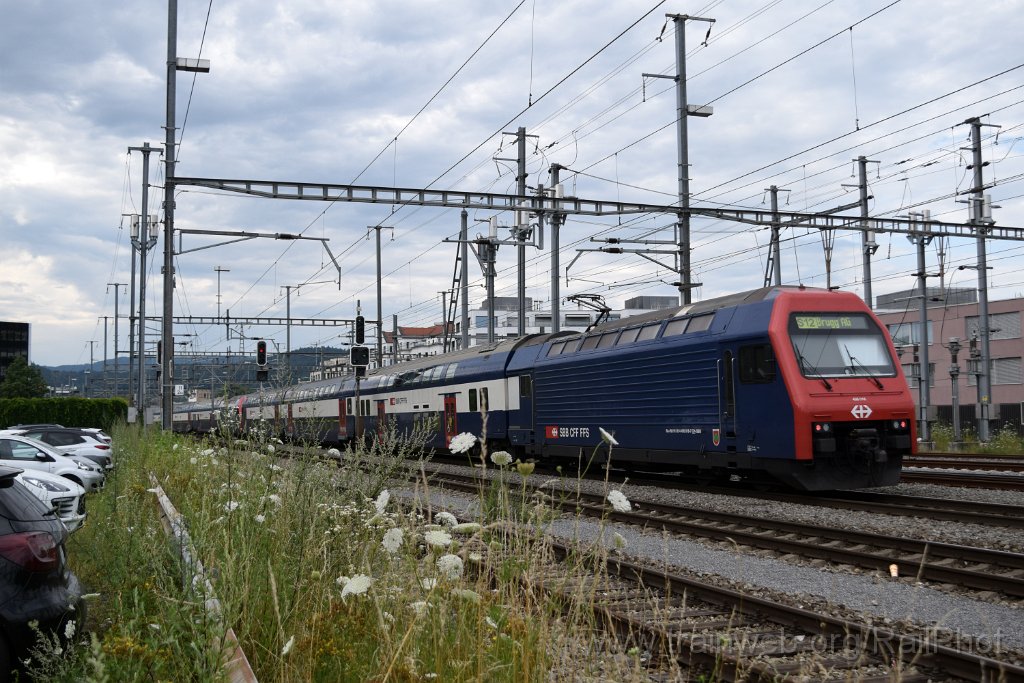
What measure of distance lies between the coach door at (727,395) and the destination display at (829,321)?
118 centimetres

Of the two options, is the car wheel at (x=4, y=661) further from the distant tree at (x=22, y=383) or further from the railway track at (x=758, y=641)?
the distant tree at (x=22, y=383)

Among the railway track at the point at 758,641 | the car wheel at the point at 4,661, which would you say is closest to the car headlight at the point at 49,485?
the railway track at the point at 758,641

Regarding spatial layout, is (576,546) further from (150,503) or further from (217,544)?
(150,503)

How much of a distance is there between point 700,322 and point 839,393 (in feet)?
9.03

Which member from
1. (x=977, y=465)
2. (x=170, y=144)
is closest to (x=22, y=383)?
(x=170, y=144)

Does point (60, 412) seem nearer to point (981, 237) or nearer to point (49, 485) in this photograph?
point (49, 485)

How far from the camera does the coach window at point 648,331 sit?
16791 millimetres

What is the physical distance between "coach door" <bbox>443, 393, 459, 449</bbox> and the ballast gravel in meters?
10.9

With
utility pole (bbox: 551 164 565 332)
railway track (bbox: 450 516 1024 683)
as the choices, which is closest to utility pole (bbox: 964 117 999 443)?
utility pole (bbox: 551 164 565 332)

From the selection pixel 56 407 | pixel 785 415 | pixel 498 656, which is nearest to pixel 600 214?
pixel 785 415

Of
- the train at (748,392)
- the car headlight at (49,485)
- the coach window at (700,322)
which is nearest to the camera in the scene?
the car headlight at (49,485)

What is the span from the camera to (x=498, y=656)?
3.92m

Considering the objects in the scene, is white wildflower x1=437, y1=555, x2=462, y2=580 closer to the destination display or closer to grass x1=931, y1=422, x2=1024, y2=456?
the destination display

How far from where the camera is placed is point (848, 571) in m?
8.75
